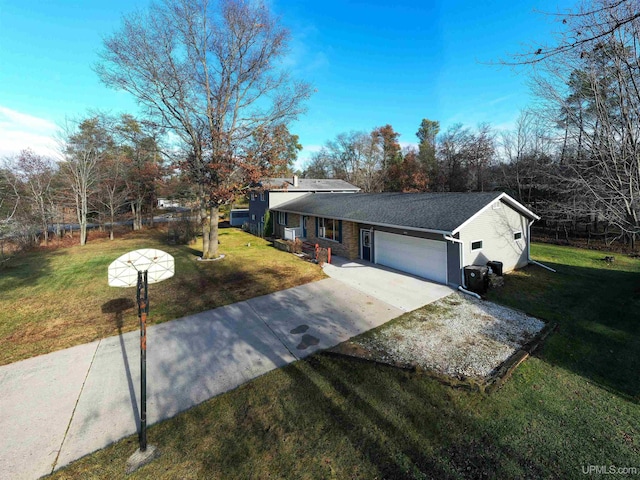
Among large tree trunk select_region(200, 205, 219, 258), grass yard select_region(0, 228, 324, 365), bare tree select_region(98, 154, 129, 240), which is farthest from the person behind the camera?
bare tree select_region(98, 154, 129, 240)

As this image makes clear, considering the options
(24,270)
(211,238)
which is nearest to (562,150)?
(211,238)

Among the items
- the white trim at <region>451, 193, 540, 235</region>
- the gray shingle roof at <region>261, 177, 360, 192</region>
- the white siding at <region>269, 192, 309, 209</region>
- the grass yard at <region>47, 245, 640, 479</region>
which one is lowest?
the grass yard at <region>47, 245, 640, 479</region>

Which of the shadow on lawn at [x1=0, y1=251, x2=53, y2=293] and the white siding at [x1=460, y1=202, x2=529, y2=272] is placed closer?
the white siding at [x1=460, y1=202, x2=529, y2=272]

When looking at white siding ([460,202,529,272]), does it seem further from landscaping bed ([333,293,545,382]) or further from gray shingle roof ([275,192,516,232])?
landscaping bed ([333,293,545,382])

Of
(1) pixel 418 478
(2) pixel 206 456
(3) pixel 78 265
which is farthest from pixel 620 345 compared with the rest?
(3) pixel 78 265

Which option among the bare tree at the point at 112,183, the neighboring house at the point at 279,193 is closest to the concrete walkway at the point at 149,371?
the neighboring house at the point at 279,193

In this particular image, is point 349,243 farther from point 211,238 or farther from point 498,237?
point 211,238

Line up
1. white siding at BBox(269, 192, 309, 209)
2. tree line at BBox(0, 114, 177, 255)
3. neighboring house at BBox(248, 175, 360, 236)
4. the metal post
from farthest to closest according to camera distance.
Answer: neighboring house at BBox(248, 175, 360, 236), white siding at BBox(269, 192, 309, 209), tree line at BBox(0, 114, 177, 255), the metal post

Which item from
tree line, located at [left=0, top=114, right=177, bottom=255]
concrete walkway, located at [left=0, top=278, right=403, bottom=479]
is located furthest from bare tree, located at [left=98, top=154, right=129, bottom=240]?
concrete walkway, located at [left=0, top=278, right=403, bottom=479]
